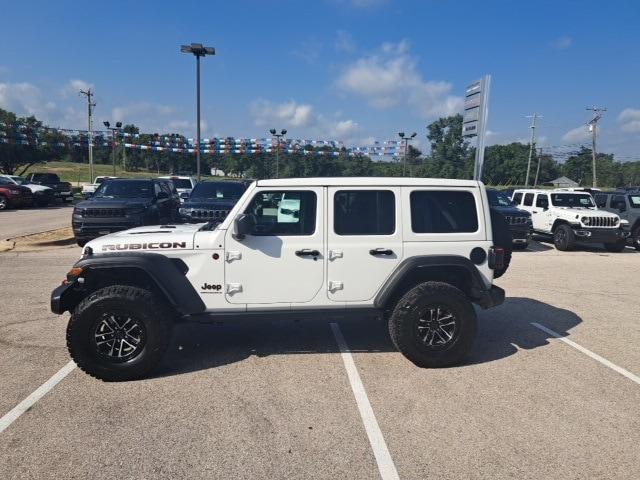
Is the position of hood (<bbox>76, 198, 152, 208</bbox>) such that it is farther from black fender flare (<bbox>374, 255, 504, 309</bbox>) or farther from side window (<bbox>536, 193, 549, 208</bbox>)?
side window (<bbox>536, 193, 549, 208</bbox>)

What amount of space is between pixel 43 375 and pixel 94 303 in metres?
0.91

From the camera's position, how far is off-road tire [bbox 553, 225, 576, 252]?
43.7 feet

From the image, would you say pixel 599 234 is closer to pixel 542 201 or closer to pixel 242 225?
pixel 542 201

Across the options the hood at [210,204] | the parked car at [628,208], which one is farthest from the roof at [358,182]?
Answer: the parked car at [628,208]

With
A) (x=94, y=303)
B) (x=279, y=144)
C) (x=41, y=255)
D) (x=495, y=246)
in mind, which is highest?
(x=279, y=144)

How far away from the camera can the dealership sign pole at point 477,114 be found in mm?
12797

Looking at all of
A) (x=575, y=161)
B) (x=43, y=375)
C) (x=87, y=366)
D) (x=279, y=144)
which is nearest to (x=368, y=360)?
(x=87, y=366)

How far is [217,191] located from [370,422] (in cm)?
1065

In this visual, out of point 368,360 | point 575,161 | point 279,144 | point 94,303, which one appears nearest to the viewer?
point 94,303

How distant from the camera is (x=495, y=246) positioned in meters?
5.18

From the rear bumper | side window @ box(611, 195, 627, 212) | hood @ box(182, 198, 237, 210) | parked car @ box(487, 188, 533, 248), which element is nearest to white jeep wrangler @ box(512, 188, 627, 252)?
side window @ box(611, 195, 627, 212)

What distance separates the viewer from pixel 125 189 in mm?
12516

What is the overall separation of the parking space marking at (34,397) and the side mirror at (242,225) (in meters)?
2.06

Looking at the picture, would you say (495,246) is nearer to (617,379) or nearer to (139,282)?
(617,379)
